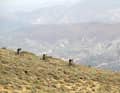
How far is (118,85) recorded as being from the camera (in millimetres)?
50094

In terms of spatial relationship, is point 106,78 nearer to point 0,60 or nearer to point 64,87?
point 64,87

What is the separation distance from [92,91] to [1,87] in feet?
42.9

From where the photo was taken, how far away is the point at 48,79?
4609 cm

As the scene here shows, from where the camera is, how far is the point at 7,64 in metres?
49.8

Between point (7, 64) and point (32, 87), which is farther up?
point (7, 64)

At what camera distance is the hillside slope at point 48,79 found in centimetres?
4066

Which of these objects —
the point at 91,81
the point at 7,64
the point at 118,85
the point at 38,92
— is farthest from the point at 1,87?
the point at 118,85

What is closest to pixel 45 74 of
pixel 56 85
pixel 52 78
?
pixel 52 78

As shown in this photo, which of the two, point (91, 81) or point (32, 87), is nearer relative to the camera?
point (32, 87)

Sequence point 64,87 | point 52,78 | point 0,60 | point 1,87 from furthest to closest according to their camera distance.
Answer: point 0,60 < point 52,78 < point 64,87 < point 1,87

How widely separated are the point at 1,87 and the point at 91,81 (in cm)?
1634

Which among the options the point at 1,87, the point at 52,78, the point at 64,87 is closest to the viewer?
the point at 1,87

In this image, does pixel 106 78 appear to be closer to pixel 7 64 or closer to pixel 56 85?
pixel 56 85

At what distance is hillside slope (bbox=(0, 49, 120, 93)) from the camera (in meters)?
40.7
